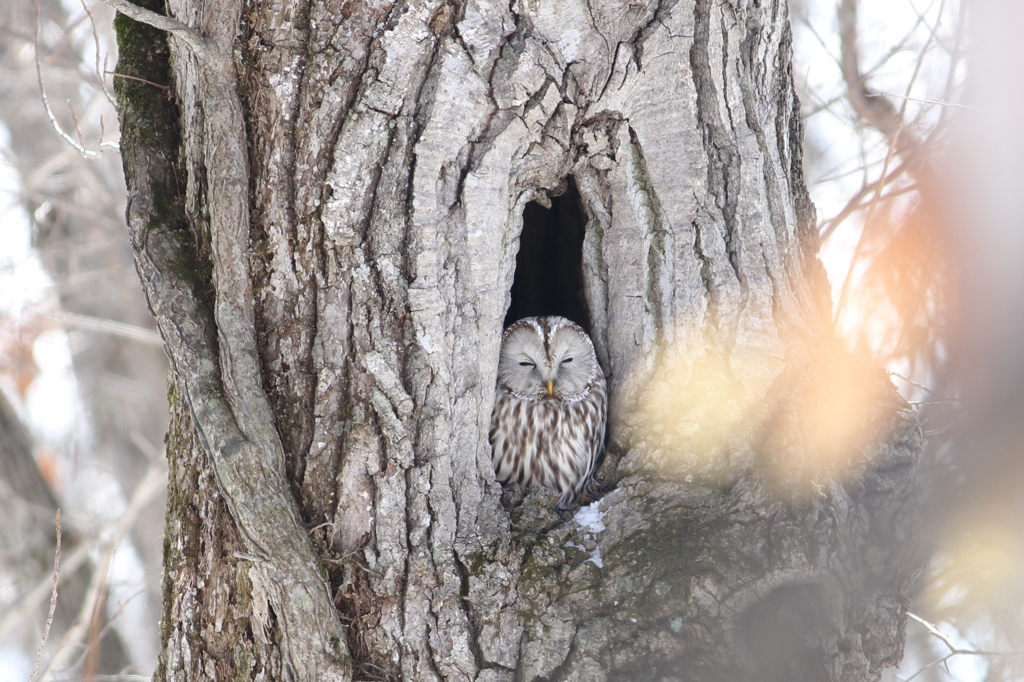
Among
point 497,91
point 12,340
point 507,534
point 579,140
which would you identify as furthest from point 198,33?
point 12,340

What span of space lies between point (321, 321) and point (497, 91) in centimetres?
69

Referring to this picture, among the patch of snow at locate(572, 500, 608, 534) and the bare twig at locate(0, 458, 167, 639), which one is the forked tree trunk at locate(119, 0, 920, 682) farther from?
the bare twig at locate(0, 458, 167, 639)

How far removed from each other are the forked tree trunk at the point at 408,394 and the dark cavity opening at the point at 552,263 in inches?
30.2

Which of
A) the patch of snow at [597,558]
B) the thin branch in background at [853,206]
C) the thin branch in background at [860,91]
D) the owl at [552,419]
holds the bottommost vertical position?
the patch of snow at [597,558]

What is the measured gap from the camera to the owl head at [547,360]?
3021 mm

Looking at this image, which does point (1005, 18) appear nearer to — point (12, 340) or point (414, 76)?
point (414, 76)

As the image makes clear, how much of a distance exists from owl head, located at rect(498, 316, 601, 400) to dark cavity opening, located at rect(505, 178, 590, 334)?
10cm

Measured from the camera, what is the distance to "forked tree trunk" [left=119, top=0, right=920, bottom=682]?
1905 mm

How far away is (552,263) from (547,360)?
0.47 m

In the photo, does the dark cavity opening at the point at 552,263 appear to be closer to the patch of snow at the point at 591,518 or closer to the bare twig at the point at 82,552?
the patch of snow at the point at 591,518

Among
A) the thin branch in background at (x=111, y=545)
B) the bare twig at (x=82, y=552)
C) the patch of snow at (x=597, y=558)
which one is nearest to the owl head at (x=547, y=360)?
the patch of snow at (x=597, y=558)

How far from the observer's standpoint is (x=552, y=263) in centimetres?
335

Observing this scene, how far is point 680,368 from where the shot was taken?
93.5 inches

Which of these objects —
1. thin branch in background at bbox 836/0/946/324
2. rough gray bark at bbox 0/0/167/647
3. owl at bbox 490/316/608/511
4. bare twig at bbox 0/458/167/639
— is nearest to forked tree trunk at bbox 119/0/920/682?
owl at bbox 490/316/608/511
